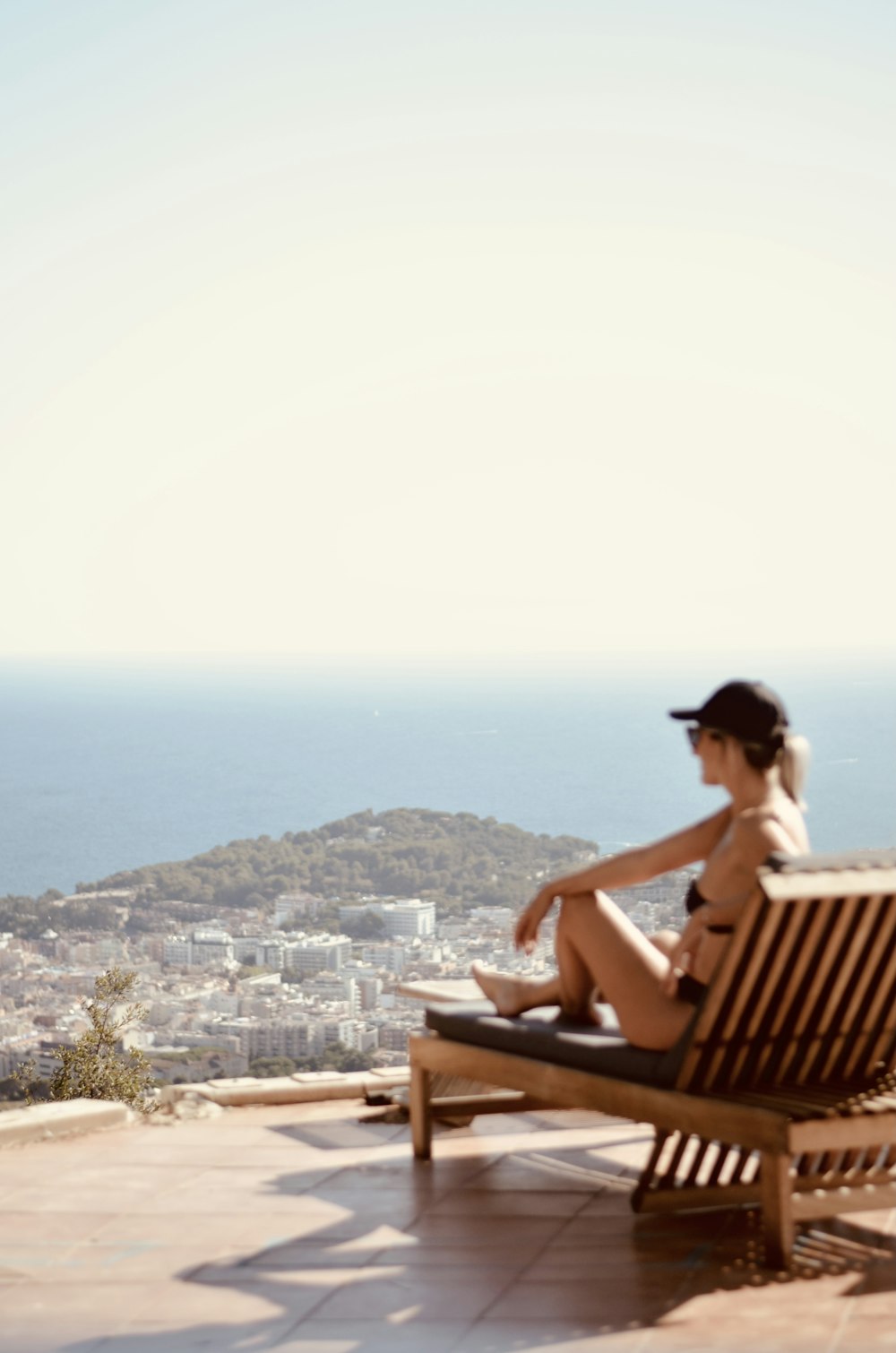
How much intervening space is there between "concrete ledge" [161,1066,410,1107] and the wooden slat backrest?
198 cm

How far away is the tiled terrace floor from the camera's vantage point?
3006 millimetres

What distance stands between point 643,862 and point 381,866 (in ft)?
93.3

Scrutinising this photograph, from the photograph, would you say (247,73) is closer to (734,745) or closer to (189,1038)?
(189,1038)

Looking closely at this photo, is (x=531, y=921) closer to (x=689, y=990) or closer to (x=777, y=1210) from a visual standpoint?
(x=689, y=990)

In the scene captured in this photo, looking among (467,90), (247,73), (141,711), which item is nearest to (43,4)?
(247,73)

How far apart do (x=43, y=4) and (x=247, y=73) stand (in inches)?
140

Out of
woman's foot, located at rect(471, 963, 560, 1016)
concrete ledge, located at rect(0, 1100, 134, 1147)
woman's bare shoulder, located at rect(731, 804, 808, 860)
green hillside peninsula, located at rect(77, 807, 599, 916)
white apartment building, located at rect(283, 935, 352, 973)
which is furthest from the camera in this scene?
green hillside peninsula, located at rect(77, 807, 599, 916)

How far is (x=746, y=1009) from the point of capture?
11.3 feet

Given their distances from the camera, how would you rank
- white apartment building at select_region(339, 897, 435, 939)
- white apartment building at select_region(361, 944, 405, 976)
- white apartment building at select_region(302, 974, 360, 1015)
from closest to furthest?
white apartment building at select_region(302, 974, 360, 1015) < white apartment building at select_region(361, 944, 405, 976) < white apartment building at select_region(339, 897, 435, 939)

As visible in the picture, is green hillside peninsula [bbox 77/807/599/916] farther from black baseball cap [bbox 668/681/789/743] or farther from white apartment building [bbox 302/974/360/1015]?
black baseball cap [bbox 668/681/789/743]

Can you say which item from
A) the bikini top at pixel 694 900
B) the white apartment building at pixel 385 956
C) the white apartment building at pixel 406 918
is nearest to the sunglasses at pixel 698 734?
the bikini top at pixel 694 900

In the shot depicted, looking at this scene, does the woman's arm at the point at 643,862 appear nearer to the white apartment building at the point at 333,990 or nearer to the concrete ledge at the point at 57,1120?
the concrete ledge at the point at 57,1120

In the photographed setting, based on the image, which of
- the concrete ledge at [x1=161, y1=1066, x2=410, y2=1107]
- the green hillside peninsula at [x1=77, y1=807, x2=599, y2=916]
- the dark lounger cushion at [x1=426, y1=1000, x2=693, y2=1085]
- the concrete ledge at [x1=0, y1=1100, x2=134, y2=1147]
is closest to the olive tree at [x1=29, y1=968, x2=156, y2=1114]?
the concrete ledge at [x1=161, y1=1066, x2=410, y2=1107]

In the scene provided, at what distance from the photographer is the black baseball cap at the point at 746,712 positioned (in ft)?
12.0
